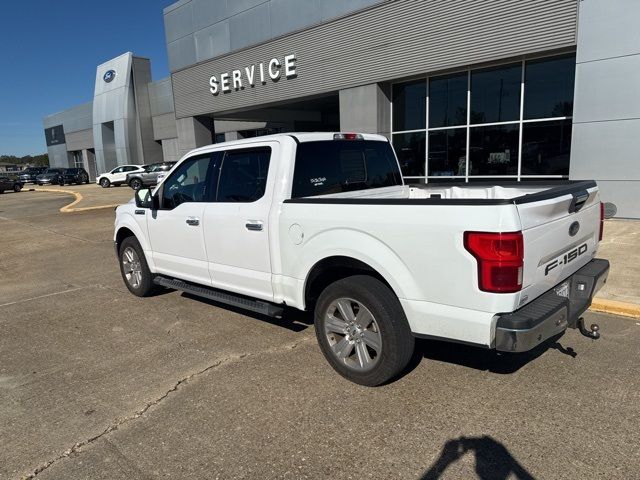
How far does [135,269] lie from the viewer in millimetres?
6172

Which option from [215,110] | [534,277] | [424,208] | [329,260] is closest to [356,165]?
[329,260]

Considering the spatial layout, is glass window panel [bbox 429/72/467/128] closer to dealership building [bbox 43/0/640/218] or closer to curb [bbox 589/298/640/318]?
dealership building [bbox 43/0/640/218]

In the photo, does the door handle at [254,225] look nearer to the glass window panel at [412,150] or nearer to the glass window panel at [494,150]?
the glass window panel at [494,150]

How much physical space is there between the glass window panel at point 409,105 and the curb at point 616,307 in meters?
10.7

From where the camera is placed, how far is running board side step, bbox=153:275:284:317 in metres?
4.25

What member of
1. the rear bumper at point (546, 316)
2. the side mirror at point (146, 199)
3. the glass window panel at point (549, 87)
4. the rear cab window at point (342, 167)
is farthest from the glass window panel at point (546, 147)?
the side mirror at point (146, 199)

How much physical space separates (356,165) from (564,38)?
9.10 metres

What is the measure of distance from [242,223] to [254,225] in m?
0.17

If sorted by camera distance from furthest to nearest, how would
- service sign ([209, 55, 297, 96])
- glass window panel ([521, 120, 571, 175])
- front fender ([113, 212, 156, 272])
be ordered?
service sign ([209, 55, 297, 96])
glass window panel ([521, 120, 571, 175])
front fender ([113, 212, 156, 272])

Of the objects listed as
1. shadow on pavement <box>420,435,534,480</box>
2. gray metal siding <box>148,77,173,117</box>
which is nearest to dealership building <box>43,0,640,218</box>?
shadow on pavement <box>420,435,534,480</box>

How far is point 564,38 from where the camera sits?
35.8 ft

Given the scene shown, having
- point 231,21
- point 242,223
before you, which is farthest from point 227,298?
point 231,21

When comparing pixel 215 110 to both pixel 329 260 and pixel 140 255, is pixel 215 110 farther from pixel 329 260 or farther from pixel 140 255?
pixel 329 260

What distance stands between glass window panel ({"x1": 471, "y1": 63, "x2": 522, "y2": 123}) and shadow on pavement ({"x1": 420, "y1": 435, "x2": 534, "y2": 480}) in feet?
39.0
